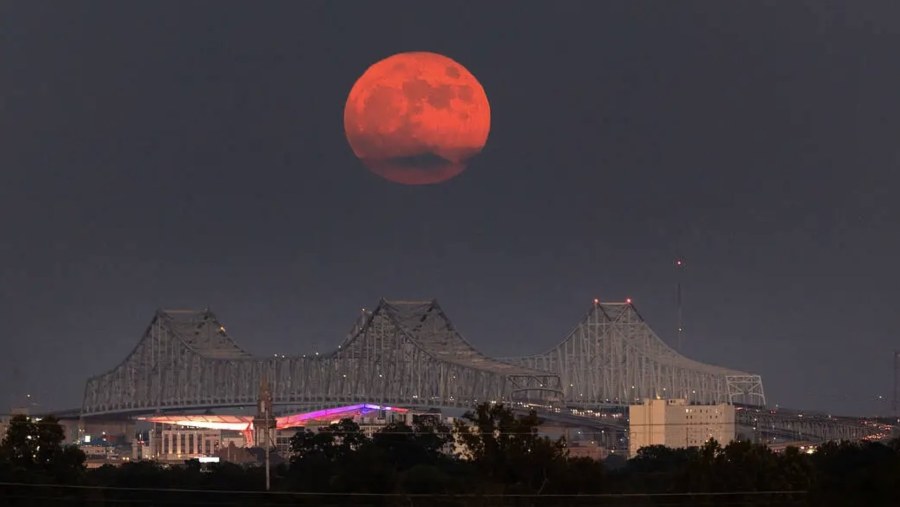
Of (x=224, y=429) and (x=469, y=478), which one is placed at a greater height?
(x=224, y=429)

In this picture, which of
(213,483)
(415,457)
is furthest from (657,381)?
(213,483)

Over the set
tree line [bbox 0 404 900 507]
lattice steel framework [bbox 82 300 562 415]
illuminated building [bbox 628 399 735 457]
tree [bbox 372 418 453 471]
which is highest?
lattice steel framework [bbox 82 300 562 415]

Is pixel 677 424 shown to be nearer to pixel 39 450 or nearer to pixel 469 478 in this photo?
pixel 39 450

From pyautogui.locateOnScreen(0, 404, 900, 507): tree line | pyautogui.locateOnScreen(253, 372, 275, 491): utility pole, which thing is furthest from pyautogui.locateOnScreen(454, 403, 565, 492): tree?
pyautogui.locateOnScreen(253, 372, 275, 491): utility pole

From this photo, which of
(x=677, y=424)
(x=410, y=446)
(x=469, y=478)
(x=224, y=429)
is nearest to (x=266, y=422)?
(x=410, y=446)

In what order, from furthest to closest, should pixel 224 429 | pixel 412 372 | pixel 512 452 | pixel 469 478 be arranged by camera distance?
pixel 412 372 → pixel 224 429 → pixel 512 452 → pixel 469 478

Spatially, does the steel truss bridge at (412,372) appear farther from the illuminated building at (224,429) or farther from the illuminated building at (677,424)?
the illuminated building at (677,424)

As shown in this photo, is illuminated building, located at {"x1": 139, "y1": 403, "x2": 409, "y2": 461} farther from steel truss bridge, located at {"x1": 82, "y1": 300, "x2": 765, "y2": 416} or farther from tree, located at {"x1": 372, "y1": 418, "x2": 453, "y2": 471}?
tree, located at {"x1": 372, "y1": 418, "x2": 453, "y2": 471}

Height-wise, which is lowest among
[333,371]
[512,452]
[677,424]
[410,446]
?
[512,452]
